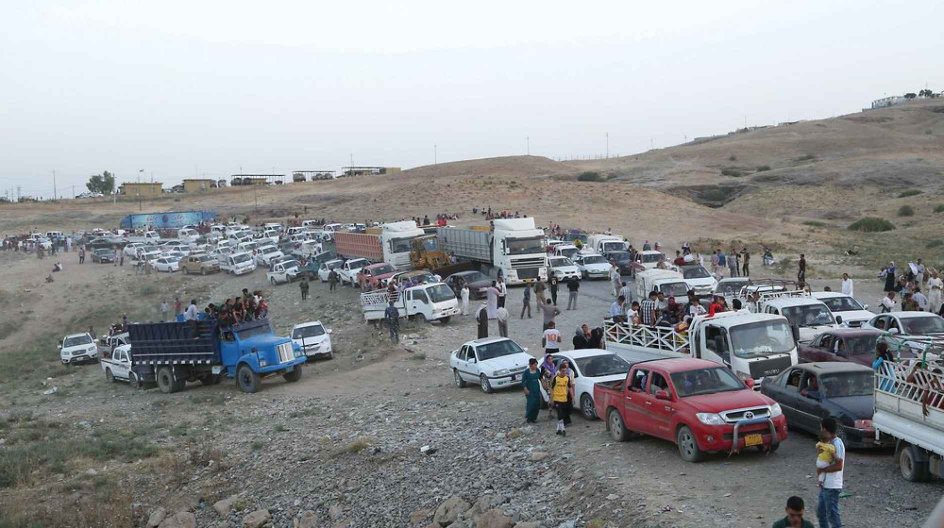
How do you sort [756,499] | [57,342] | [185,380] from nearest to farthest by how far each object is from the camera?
[756,499]
[185,380]
[57,342]

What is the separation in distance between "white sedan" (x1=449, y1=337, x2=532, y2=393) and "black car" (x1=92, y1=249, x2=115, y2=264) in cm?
5787

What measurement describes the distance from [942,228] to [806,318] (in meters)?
44.3

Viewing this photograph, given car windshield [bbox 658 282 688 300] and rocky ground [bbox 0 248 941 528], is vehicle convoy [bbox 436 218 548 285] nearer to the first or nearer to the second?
rocky ground [bbox 0 248 941 528]

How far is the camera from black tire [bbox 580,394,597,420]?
16.2 meters

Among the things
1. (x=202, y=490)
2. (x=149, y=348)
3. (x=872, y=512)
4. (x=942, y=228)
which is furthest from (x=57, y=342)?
(x=942, y=228)

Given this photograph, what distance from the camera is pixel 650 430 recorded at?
44.2 feet

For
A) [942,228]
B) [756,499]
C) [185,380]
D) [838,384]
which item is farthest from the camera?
[942,228]

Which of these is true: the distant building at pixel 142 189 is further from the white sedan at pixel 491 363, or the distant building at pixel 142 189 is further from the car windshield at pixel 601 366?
the car windshield at pixel 601 366

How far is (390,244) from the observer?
4344cm

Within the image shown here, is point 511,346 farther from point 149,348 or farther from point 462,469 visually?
point 149,348

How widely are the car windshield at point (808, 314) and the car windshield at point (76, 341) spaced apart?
2725 centimetres

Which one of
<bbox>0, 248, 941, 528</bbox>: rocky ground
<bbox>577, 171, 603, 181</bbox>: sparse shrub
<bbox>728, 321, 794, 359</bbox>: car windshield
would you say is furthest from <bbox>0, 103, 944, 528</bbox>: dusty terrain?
<bbox>577, 171, 603, 181</bbox>: sparse shrub

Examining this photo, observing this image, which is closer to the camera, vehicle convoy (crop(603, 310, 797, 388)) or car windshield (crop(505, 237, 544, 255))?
vehicle convoy (crop(603, 310, 797, 388))

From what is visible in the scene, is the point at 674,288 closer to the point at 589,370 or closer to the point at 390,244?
the point at 589,370
